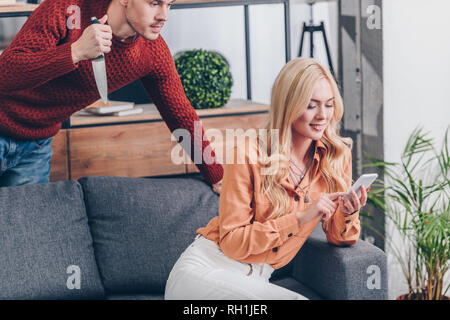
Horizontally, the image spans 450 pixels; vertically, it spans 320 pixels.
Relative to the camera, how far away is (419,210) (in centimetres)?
229

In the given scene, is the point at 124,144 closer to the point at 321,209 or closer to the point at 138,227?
the point at 138,227

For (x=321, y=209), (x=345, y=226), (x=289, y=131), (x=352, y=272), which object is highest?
(x=289, y=131)

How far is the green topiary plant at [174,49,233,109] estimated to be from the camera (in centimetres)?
233

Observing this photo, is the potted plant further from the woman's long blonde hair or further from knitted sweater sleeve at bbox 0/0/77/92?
knitted sweater sleeve at bbox 0/0/77/92

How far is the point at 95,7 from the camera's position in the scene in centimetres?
193

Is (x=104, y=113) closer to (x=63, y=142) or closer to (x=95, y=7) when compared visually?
(x=63, y=142)

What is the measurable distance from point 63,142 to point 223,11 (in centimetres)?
98

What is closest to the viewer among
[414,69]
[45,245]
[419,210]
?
[45,245]

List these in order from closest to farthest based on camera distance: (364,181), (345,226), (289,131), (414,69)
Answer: (364,181), (289,131), (345,226), (414,69)

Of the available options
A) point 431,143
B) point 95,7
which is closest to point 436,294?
point 431,143

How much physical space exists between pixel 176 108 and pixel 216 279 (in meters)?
0.78

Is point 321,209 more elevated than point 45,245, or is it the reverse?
point 321,209

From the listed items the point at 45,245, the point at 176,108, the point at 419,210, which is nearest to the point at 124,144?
the point at 176,108

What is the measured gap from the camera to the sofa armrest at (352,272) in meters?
1.81
